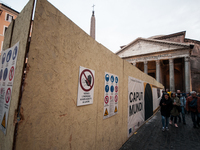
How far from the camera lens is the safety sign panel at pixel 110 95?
8.59 ft

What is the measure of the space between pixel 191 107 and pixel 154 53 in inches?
757

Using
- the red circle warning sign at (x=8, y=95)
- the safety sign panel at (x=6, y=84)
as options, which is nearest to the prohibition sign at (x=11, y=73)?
the safety sign panel at (x=6, y=84)

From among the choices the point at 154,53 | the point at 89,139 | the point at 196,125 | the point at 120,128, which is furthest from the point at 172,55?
the point at 89,139

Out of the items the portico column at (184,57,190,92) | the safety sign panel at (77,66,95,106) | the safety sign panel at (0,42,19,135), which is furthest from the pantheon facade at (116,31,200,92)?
the safety sign panel at (0,42,19,135)

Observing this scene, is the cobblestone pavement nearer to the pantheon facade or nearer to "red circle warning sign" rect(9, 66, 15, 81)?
"red circle warning sign" rect(9, 66, 15, 81)

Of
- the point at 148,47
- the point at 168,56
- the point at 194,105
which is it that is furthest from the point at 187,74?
the point at 194,105

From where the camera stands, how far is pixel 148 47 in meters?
22.6

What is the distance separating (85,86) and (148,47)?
24289 mm

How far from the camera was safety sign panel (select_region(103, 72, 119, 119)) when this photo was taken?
103 inches

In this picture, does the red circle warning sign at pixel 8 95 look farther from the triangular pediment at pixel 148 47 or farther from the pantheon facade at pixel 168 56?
the triangular pediment at pixel 148 47

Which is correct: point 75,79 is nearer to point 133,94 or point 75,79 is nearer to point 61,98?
point 61,98

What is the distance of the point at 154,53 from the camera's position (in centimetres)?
2206

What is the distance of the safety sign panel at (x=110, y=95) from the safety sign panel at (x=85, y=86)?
1.98 feet

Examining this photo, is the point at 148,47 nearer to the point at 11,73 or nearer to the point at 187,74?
the point at 187,74
